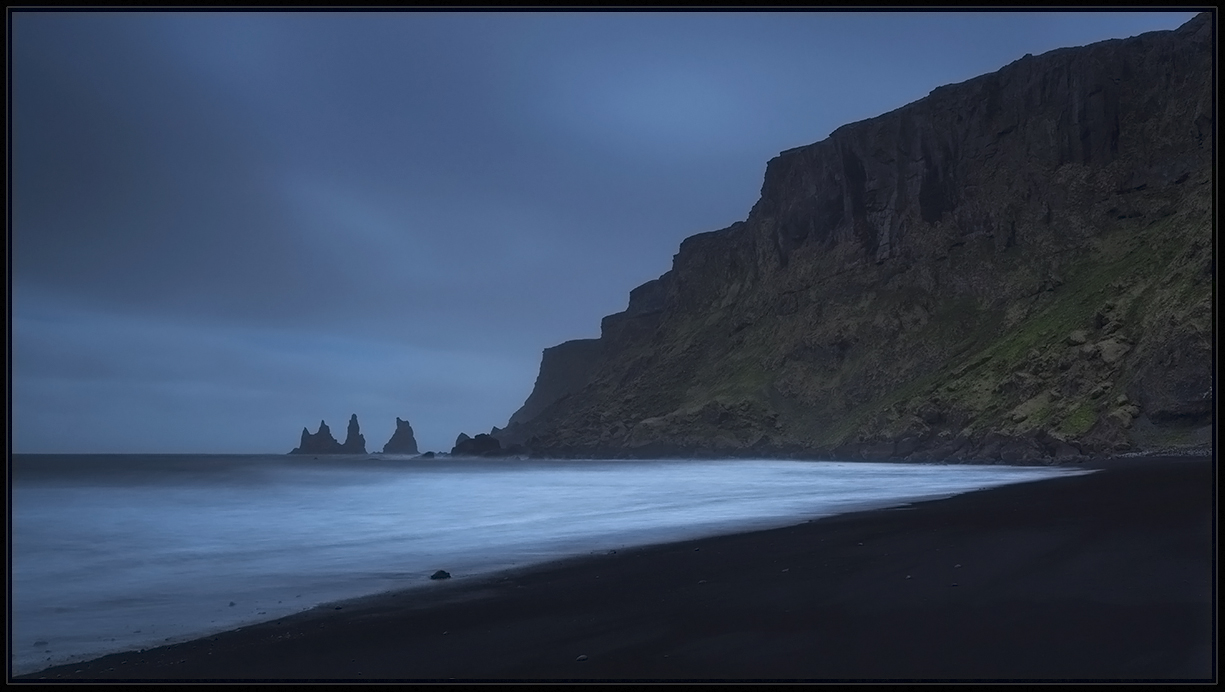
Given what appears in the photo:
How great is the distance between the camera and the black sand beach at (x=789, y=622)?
20.0 ft

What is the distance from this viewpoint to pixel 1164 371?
5547 cm

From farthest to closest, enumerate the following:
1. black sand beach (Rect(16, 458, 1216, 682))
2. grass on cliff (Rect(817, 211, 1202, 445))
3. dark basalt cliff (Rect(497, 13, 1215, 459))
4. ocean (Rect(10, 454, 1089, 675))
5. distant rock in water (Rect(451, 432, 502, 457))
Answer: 1. distant rock in water (Rect(451, 432, 502, 457))
2. grass on cliff (Rect(817, 211, 1202, 445))
3. dark basalt cliff (Rect(497, 13, 1215, 459))
4. ocean (Rect(10, 454, 1089, 675))
5. black sand beach (Rect(16, 458, 1216, 682))

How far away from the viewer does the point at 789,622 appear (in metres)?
7.39

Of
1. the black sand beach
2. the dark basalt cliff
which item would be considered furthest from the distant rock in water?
the black sand beach

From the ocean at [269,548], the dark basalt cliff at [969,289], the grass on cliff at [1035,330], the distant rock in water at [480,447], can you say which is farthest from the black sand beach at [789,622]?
the distant rock in water at [480,447]

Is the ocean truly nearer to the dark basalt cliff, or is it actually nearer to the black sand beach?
the black sand beach

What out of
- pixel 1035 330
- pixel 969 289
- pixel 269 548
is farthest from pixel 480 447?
pixel 269 548

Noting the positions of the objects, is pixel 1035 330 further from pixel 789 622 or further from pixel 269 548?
pixel 789 622

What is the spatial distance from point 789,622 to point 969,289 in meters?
104

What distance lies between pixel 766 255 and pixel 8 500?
437 feet

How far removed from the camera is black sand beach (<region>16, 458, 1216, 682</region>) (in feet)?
20.0

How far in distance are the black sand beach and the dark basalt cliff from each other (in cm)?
5155

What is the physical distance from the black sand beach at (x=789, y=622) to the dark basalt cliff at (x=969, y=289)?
5155 cm
